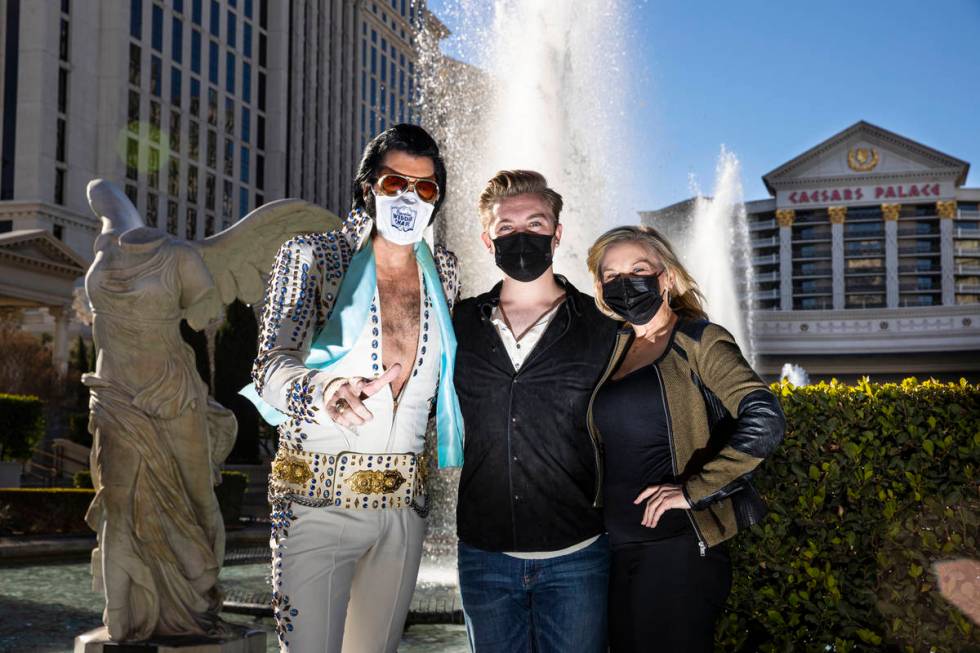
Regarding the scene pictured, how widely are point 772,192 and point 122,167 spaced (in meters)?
64.7

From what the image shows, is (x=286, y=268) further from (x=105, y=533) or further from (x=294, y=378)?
(x=105, y=533)

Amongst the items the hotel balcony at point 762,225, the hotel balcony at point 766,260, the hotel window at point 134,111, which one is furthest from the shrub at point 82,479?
the hotel balcony at point 762,225

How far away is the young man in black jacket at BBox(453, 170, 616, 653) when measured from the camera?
2.81 m

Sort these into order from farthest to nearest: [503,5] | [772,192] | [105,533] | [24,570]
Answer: [772,192] → [503,5] → [24,570] → [105,533]

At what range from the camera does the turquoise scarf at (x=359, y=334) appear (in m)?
2.73

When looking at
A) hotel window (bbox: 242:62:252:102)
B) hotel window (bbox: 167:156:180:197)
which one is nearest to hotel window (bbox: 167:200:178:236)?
hotel window (bbox: 167:156:180:197)

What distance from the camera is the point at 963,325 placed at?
6581 centimetres

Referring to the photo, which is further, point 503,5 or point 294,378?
point 503,5

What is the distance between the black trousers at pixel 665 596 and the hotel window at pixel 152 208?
59324mm

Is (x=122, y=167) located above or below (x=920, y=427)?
above

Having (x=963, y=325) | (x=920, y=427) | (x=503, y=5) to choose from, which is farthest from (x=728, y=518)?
(x=963, y=325)

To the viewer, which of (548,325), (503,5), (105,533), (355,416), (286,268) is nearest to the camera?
(355,416)

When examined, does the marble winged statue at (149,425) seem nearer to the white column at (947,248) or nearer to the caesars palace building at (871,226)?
the caesars palace building at (871,226)

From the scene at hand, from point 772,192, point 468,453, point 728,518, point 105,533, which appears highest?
point 772,192
